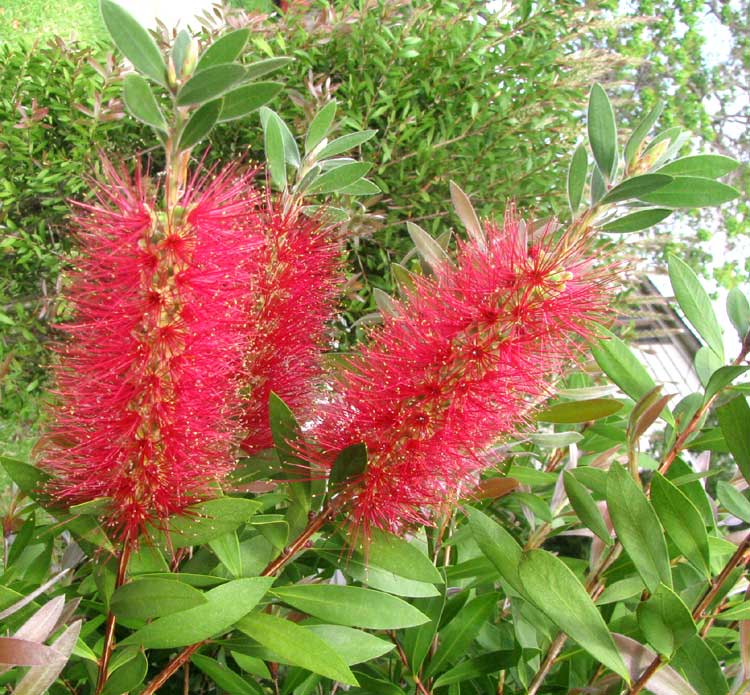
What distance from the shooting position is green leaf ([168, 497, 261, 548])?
439 millimetres

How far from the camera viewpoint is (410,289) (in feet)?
2.05

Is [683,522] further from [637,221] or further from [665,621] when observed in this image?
[637,221]

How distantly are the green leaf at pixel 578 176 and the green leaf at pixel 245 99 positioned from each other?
23cm

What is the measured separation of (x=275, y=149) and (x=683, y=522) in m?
0.38

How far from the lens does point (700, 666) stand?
47 cm

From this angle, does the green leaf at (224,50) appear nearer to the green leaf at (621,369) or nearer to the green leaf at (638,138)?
the green leaf at (638,138)

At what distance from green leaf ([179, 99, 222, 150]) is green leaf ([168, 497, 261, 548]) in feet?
0.71

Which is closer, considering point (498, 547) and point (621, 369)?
point (498, 547)

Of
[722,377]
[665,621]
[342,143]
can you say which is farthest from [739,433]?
[342,143]

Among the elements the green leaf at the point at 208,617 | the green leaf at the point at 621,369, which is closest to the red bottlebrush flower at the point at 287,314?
the green leaf at the point at 208,617

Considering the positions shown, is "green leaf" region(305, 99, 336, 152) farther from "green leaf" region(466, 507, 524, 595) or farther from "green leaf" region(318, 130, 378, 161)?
"green leaf" region(466, 507, 524, 595)


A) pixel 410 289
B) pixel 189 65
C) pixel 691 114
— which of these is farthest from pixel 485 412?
pixel 691 114

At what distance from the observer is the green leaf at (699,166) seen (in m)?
0.44

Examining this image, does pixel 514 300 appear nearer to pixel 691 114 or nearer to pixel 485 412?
pixel 485 412
